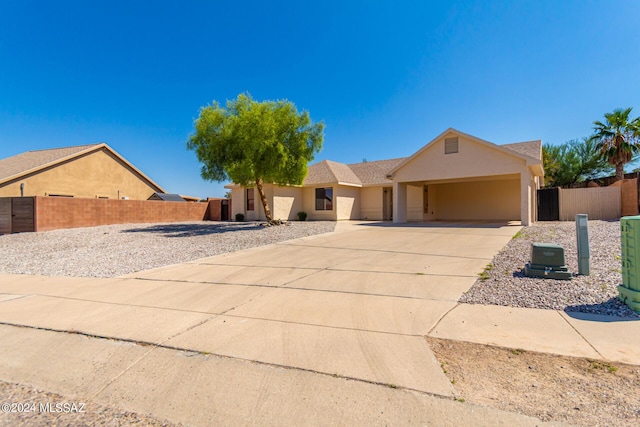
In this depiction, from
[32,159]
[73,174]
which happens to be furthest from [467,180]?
[32,159]

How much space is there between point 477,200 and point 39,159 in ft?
109

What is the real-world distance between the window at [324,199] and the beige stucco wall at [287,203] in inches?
61.2

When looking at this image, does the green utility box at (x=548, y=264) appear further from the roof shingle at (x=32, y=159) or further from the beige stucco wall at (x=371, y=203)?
the roof shingle at (x=32, y=159)

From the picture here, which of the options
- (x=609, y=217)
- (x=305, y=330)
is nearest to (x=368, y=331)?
(x=305, y=330)

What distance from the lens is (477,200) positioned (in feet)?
78.3

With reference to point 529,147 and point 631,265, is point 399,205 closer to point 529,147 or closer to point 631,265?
point 529,147

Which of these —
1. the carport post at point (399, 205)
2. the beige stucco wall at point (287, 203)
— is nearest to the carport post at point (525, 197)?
the carport post at point (399, 205)

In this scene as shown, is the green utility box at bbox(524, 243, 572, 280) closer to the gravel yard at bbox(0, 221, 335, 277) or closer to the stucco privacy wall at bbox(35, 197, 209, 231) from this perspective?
the gravel yard at bbox(0, 221, 335, 277)

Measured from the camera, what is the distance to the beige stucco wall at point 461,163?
54.5 feet

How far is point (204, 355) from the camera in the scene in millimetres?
3619

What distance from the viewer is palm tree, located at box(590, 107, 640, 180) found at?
22.8 m

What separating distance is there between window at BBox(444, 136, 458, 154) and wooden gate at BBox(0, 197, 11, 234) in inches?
885

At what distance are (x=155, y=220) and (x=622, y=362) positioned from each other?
25077 millimetres

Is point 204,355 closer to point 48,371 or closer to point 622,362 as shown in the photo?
point 48,371
